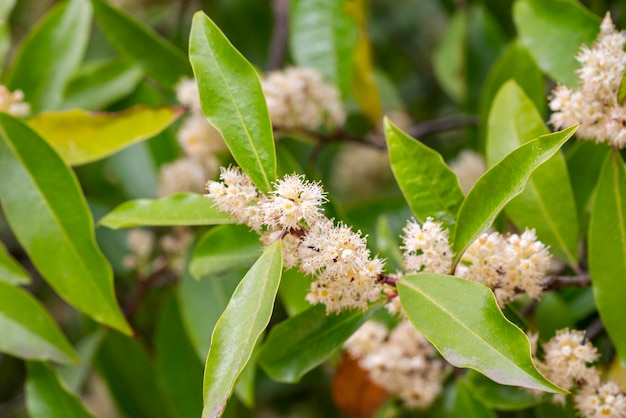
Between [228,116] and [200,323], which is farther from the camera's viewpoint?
[200,323]

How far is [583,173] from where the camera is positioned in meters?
1.12

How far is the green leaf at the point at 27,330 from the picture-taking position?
1062mm

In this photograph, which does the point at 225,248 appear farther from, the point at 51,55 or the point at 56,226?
the point at 51,55

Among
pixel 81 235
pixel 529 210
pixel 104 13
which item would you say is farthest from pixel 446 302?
pixel 104 13

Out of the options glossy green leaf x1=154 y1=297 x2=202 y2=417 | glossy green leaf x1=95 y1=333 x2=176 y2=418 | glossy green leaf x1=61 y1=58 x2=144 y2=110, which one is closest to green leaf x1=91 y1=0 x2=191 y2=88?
glossy green leaf x1=61 y1=58 x2=144 y2=110

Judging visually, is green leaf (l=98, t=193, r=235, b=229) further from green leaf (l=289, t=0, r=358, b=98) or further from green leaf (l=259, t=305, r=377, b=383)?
green leaf (l=289, t=0, r=358, b=98)

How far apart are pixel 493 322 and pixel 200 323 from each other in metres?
0.70

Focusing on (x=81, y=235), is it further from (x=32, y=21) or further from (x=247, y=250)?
(x=32, y=21)

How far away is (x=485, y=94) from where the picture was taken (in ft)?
4.19

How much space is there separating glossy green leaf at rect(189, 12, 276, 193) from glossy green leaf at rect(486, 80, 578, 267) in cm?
37

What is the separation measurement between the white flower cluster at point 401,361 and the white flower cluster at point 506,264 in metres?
0.25

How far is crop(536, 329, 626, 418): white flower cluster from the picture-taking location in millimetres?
822

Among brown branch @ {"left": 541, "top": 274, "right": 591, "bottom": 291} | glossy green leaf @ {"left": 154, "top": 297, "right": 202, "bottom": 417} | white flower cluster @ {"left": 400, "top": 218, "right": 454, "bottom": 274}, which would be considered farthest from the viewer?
glossy green leaf @ {"left": 154, "top": 297, "right": 202, "bottom": 417}

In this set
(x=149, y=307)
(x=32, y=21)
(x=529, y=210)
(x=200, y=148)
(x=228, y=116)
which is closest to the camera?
(x=228, y=116)
